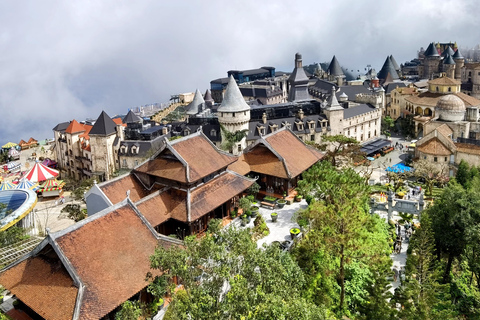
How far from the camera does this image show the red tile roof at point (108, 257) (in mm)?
23625

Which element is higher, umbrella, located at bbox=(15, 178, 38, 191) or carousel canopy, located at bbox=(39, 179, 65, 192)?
umbrella, located at bbox=(15, 178, 38, 191)

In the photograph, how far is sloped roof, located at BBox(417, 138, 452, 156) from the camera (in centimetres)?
5834

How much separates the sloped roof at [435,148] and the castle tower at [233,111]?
26.3m

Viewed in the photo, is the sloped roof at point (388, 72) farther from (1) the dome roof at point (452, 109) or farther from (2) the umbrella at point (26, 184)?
(2) the umbrella at point (26, 184)

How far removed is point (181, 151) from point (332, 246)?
1687 centimetres

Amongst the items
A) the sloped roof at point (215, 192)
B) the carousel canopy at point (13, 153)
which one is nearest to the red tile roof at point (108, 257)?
the sloped roof at point (215, 192)

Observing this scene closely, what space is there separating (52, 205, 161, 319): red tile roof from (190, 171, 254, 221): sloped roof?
7072mm

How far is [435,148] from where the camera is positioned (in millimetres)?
58812

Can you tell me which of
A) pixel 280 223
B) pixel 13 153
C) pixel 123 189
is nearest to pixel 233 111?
pixel 280 223

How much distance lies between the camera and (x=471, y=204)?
103 feet

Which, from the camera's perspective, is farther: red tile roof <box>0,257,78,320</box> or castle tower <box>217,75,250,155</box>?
castle tower <box>217,75,250,155</box>

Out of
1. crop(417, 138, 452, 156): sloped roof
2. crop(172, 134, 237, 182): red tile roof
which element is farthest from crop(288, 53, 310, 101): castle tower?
crop(172, 134, 237, 182): red tile roof

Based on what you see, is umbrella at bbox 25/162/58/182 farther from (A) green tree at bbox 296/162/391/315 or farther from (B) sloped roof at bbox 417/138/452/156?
(B) sloped roof at bbox 417/138/452/156

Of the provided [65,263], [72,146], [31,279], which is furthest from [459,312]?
[72,146]
